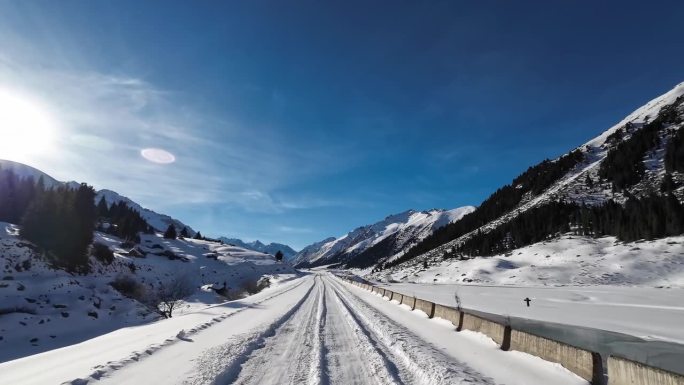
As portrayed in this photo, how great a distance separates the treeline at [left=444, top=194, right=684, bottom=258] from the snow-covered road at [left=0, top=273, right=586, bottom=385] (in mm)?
61975

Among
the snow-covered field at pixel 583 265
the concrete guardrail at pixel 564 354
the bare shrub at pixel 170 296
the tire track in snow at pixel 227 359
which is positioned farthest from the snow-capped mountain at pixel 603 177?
the tire track in snow at pixel 227 359

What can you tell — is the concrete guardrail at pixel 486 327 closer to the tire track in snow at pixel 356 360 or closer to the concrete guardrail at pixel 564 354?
the concrete guardrail at pixel 564 354

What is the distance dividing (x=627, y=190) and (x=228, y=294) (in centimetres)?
8903

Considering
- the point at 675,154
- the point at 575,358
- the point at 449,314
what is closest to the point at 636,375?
the point at 575,358

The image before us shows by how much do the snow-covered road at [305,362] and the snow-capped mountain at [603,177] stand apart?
67.7 meters

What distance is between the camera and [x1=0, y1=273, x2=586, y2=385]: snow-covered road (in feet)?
27.1

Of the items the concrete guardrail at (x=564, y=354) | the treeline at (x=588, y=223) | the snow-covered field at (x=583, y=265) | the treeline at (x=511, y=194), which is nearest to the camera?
the concrete guardrail at (x=564, y=354)

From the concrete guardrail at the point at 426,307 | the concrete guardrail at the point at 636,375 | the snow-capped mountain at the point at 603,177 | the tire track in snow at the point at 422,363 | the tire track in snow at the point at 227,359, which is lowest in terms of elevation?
the tire track in snow at the point at 227,359

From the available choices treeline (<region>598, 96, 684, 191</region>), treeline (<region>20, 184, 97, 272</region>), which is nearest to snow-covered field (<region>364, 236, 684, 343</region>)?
treeline (<region>598, 96, 684, 191</region>)

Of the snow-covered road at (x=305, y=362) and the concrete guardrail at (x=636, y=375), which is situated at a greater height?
the concrete guardrail at (x=636, y=375)

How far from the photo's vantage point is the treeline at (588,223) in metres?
59.3

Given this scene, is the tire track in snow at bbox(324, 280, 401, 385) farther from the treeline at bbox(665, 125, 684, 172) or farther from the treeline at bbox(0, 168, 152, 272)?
the treeline at bbox(665, 125, 684, 172)

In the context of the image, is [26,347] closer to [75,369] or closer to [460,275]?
[75,369]

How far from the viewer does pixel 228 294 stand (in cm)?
6969
